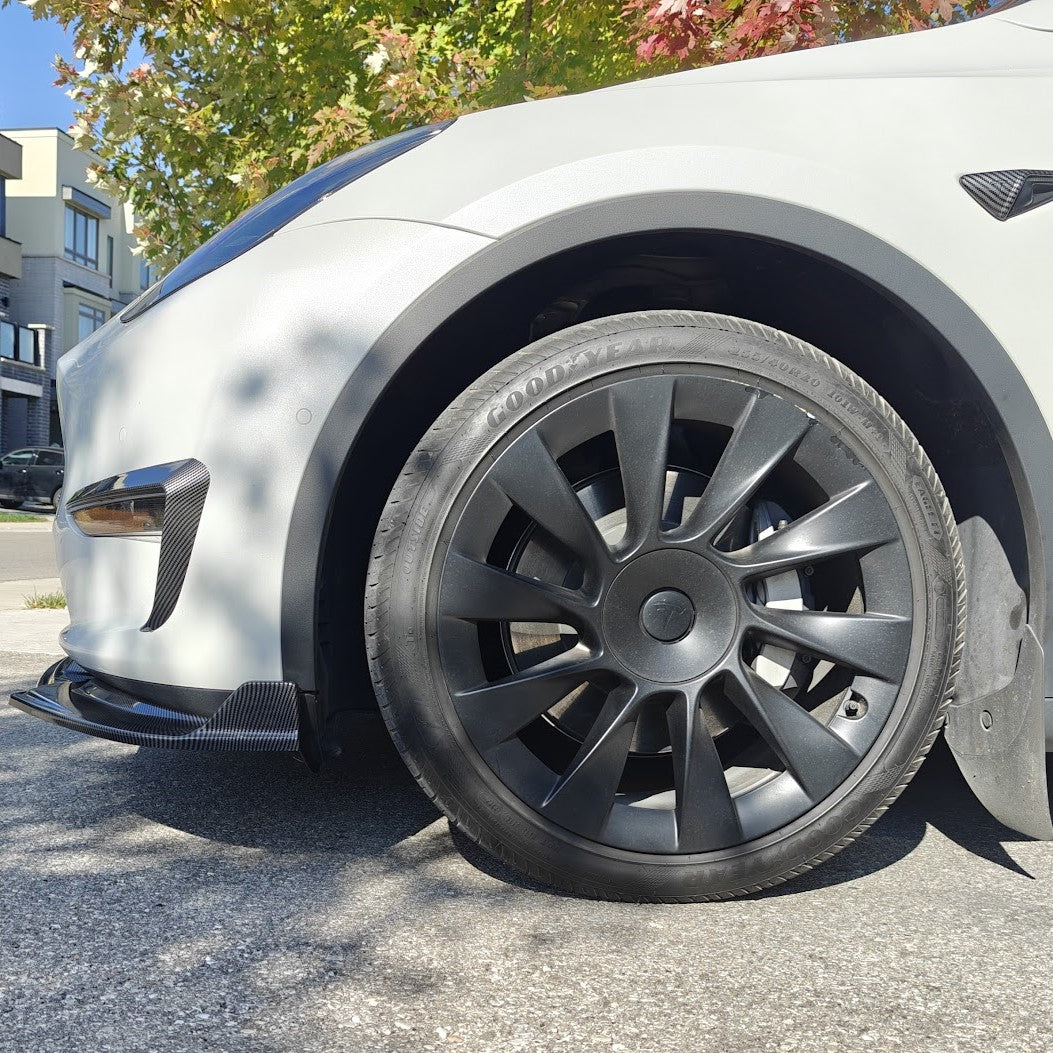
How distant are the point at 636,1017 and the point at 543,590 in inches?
26.2

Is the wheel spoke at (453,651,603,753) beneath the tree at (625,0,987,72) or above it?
beneath

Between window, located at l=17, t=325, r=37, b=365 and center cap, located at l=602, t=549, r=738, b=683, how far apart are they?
1428 inches

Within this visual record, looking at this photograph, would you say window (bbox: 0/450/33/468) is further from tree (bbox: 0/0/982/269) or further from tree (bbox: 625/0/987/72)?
tree (bbox: 625/0/987/72)

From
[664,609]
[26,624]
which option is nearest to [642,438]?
[664,609]

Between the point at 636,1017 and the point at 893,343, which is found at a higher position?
the point at 893,343

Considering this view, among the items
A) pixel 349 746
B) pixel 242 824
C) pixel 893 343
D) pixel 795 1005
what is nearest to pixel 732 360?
pixel 893 343

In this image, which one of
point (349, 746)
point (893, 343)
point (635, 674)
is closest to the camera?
point (635, 674)

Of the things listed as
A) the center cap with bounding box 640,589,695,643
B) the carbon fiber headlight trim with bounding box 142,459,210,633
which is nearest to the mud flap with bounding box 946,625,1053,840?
the center cap with bounding box 640,589,695,643

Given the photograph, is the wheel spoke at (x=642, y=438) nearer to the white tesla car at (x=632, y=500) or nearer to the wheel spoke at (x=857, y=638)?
the white tesla car at (x=632, y=500)

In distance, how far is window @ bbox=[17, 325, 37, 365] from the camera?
113 ft

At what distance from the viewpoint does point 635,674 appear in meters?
1.84

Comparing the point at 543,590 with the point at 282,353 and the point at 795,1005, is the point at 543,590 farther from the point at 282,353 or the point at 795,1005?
the point at 795,1005

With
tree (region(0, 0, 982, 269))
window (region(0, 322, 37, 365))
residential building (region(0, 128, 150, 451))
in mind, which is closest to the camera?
tree (region(0, 0, 982, 269))

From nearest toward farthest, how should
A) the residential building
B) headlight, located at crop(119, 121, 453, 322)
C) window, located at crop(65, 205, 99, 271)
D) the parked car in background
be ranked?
1. headlight, located at crop(119, 121, 453, 322)
2. the parked car in background
3. the residential building
4. window, located at crop(65, 205, 99, 271)
